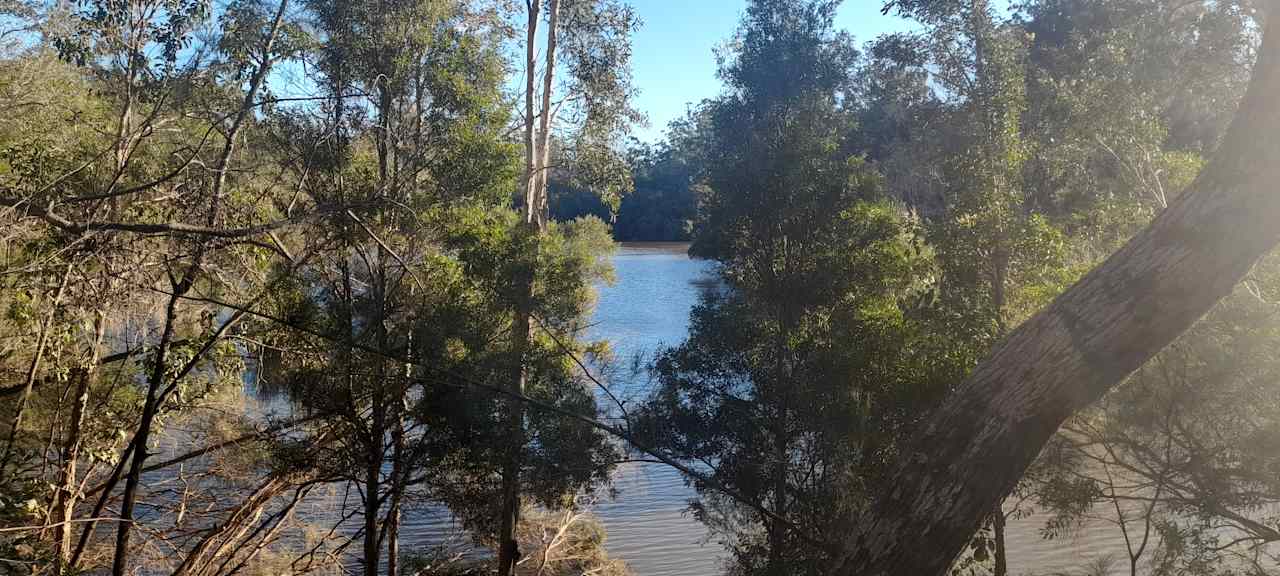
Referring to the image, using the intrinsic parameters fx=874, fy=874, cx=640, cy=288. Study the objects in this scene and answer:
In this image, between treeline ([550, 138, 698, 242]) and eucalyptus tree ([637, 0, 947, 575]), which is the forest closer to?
eucalyptus tree ([637, 0, 947, 575])

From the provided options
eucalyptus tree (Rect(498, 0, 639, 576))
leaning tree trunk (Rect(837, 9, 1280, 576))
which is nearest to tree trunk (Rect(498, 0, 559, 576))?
eucalyptus tree (Rect(498, 0, 639, 576))

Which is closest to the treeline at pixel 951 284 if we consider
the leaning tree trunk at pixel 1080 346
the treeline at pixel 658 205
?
the leaning tree trunk at pixel 1080 346

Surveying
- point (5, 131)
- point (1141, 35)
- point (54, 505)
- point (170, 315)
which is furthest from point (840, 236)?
point (5, 131)

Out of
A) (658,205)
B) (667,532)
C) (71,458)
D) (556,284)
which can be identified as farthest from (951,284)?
(658,205)

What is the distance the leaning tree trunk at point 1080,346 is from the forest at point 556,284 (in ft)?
8.93

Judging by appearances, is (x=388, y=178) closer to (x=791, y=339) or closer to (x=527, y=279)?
(x=527, y=279)

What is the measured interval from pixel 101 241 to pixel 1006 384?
4.63 meters

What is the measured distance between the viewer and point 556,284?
969cm

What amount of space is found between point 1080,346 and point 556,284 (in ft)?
22.9

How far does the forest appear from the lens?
6.51m

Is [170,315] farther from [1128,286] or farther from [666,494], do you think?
[666,494]

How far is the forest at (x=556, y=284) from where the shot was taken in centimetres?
651

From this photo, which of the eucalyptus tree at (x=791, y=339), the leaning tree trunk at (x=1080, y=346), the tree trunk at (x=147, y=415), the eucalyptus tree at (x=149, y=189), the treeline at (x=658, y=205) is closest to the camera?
the leaning tree trunk at (x=1080, y=346)

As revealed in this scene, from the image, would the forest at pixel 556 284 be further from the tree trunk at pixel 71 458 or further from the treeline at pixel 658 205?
the treeline at pixel 658 205
